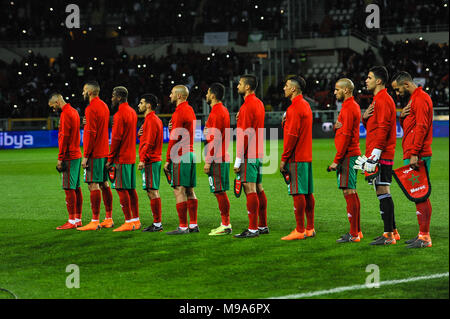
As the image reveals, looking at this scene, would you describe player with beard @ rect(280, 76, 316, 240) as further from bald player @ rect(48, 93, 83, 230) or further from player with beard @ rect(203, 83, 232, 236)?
bald player @ rect(48, 93, 83, 230)

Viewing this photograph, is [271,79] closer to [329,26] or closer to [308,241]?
[329,26]

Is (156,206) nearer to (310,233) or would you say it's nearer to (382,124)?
(310,233)

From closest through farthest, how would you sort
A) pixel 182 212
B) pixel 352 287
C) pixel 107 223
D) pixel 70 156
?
pixel 352 287, pixel 182 212, pixel 70 156, pixel 107 223

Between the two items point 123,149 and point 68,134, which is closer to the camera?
point 123,149

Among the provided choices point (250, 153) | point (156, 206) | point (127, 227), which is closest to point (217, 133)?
point (250, 153)

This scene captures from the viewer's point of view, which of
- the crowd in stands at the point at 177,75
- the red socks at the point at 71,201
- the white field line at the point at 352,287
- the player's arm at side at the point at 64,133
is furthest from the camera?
the crowd in stands at the point at 177,75

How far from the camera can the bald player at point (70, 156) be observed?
1027cm

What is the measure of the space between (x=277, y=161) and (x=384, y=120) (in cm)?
1628

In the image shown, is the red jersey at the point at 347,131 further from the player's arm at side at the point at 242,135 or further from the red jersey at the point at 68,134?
the red jersey at the point at 68,134

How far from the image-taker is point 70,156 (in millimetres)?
10430

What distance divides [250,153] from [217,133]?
0.51 meters

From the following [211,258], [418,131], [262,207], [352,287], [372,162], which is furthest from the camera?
[262,207]

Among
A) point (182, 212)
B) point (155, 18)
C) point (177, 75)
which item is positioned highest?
point (155, 18)

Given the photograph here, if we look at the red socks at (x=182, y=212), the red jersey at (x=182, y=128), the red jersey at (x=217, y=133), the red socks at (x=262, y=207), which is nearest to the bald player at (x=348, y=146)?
the red socks at (x=262, y=207)
